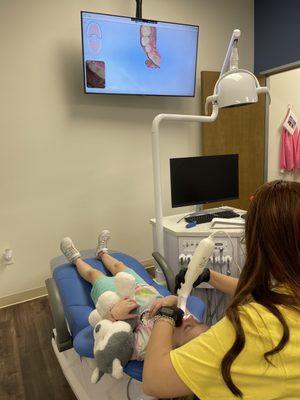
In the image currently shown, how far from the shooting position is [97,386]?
1.55 meters

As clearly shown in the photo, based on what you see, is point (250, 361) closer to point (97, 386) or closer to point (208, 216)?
point (97, 386)

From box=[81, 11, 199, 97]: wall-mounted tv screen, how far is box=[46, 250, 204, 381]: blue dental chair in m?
1.51

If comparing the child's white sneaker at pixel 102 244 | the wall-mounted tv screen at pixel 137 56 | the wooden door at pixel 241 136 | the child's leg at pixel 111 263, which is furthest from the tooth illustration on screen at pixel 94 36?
the child's leg at pixel 111 263

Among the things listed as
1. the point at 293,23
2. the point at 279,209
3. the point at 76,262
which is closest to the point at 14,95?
the point at 76,262

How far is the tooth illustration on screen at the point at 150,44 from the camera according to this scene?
2662mm

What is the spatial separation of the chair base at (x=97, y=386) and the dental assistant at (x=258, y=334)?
2.82ft

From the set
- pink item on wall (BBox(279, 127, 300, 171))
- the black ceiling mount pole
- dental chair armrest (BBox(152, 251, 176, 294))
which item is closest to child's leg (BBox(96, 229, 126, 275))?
dental chair armrest (BBox(152, 251, 176, 294))

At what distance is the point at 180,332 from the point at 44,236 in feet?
6.09

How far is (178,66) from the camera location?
288cm

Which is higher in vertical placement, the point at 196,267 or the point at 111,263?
the point at 196,267

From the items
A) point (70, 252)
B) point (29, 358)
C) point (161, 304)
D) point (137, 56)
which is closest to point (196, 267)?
point (161, 304)

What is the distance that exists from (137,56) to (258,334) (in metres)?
2.55

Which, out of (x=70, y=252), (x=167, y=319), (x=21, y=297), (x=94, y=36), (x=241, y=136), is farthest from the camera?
(x=241, y=136)

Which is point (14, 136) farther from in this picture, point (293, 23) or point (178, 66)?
point (293, 23)
